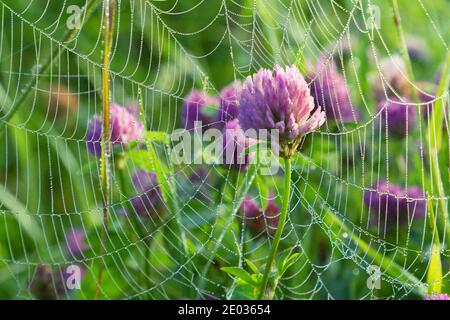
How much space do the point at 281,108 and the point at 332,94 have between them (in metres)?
0.60

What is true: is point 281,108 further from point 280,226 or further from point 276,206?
point 276,206

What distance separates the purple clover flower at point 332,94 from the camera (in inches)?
65.9

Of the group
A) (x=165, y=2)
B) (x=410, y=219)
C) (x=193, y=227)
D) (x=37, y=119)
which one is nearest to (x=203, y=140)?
(x=193, y=227)

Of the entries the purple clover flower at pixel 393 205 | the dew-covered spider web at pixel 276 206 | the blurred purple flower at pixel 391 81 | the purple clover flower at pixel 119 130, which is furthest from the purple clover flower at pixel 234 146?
the blurred purple flower at pixel 391 81

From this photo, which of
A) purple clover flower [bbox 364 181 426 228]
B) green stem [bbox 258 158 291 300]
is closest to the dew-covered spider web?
purple clover flower [bbox 364 181 426 228]

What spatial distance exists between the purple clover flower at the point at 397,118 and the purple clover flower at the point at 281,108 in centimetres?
64

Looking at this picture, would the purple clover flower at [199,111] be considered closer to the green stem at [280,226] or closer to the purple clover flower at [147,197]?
the purple clover flower at [147,197]

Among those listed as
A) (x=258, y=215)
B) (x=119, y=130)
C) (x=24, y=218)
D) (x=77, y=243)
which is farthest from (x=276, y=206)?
(x=24, y=218)

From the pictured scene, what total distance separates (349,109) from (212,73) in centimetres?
78

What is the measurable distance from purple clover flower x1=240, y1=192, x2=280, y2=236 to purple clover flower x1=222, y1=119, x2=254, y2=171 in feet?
0.37

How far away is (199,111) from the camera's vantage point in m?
1.62

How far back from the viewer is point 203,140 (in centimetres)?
161
